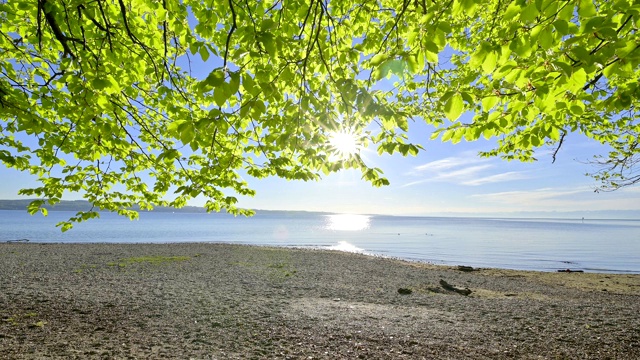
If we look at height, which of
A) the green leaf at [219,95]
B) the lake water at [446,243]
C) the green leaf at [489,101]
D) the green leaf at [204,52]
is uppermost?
the green leaf at [204,52]

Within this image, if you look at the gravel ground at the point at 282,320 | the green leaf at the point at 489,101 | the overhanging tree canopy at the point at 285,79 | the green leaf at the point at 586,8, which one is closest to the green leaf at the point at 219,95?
the overhanging tree canopy at the point at 285,79

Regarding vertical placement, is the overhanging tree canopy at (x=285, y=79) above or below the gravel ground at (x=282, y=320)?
above

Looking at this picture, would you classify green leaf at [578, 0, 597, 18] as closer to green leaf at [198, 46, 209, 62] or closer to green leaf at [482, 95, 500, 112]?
green leaf at [482, 95, 500, 112]

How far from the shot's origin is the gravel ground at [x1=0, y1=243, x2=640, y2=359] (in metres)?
7.00

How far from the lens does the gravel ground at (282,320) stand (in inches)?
276

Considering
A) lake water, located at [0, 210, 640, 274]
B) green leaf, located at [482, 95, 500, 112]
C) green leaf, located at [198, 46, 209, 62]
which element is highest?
green leaf, located at [198, 46, 209, 62]

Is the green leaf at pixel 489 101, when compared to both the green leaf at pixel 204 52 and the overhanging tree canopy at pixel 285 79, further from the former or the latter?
the green leaf at pixel 204 52

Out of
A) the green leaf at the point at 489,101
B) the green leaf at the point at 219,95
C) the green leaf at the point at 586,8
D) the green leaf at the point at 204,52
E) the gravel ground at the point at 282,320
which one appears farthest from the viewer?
the gravel ground at the point at 282,320

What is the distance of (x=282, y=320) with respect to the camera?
9016 mm

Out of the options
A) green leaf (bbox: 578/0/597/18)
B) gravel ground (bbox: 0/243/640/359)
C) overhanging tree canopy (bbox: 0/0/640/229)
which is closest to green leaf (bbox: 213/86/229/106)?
overhanging tree canopy (bbox: 0/0/640/229)

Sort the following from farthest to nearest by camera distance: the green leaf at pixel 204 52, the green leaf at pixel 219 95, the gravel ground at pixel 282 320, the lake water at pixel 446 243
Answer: the lake water at pixel 446 243 → the gravel ground at pixel 282 320 → the green leaf at pixel 204 52 → the green leaf at pixel 219 95

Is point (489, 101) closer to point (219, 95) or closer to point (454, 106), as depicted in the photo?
point (454, 106)

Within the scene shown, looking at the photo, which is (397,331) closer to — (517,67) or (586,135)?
(517,67)

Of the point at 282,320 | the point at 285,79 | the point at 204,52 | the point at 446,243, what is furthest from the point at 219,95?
the point at 446,243
